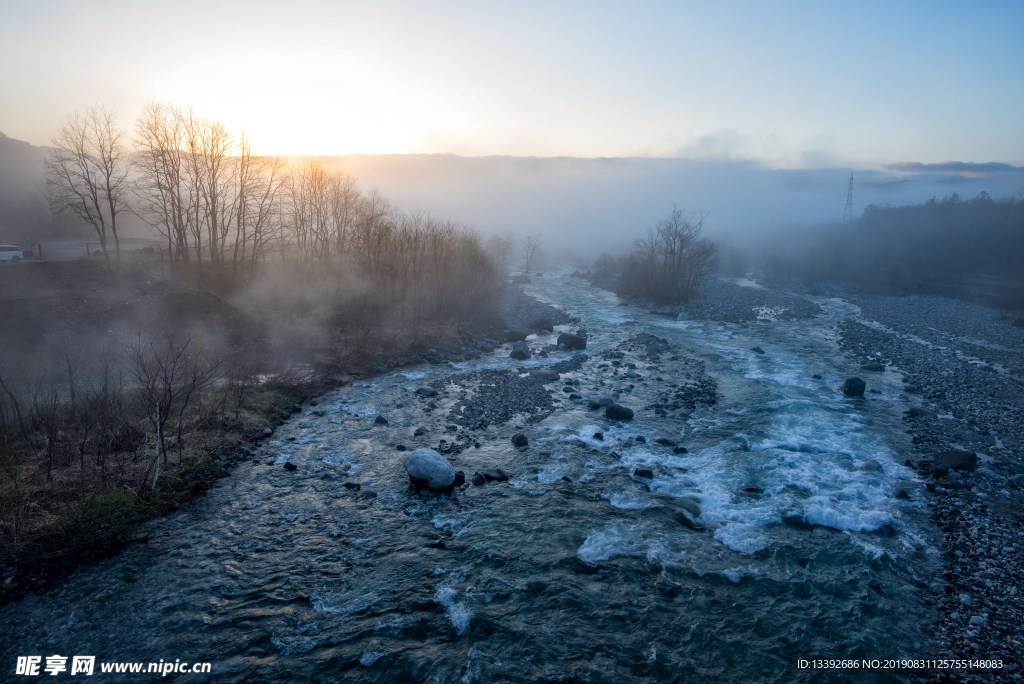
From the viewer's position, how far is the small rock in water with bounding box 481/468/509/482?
12.1 m

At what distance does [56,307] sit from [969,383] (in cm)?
4029

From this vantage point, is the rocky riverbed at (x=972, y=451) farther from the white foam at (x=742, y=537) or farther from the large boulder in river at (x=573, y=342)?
the large boulder in river at (x=573, y=342)

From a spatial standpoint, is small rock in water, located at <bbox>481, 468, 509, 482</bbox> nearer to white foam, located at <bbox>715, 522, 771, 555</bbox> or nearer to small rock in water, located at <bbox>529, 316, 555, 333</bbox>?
white foam, located at <bbox>715, 522, 771, 555</bbox>

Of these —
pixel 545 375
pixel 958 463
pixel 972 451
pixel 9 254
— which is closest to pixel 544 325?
pixel 545 375

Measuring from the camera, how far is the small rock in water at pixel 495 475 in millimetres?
12055

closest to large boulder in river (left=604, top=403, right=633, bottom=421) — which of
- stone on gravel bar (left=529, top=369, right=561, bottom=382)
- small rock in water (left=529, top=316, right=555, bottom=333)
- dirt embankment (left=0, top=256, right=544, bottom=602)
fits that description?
stone on gravel bar (left=529, top=369, right=561, bottom=382)

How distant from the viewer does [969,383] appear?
805 inches

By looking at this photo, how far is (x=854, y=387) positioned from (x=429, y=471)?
1785 centimetres

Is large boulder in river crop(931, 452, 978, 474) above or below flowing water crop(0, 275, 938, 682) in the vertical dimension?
above

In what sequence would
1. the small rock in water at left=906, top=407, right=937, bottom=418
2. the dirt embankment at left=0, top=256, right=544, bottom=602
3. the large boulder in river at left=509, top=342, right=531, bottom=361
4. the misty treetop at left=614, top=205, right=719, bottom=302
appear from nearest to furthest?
the dirt embankment at left=0, top=256, right=544, bottom=602, the small rock in water at left=906, top=407, right=937, bottom=418, the large boulder in river at left=509, top=342, right=531, bottom=361, the misty treetop at left=614, top=205, right=719, bottom=302

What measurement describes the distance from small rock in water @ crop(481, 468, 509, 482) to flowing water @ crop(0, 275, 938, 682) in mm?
271

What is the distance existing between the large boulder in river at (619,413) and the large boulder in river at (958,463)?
8.28 metres

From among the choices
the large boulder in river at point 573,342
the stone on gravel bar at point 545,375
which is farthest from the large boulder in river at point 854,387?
the large boulder in river at point 573,342

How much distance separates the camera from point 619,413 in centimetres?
1622
